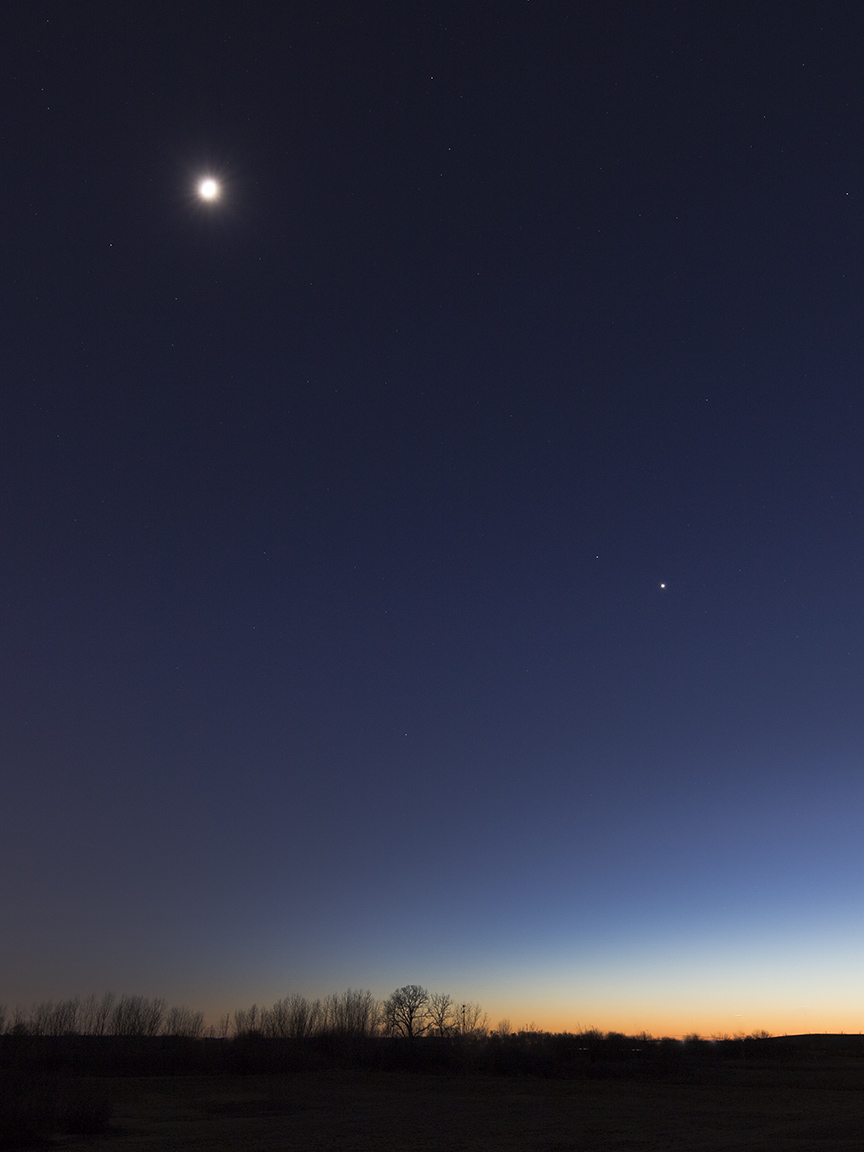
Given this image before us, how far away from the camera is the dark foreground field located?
90.8 feet

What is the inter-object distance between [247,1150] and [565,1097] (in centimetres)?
2771

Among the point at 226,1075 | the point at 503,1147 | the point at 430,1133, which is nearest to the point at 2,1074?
the point at 430,1133

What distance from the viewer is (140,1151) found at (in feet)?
82.8

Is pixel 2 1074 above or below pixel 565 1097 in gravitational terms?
above

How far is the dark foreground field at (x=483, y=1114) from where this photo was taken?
2767cm

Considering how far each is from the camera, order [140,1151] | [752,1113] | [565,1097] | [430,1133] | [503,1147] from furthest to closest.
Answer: [565,1097], [752,1113], [430,1133], [503,1147], [140,1151]

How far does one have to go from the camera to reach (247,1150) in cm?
2594

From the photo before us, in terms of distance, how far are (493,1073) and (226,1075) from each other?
21.8 meters

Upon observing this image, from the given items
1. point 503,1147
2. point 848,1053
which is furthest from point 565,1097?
point 848,1053

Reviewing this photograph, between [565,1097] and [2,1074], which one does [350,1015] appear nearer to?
[565,1097]

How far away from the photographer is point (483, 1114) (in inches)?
1489

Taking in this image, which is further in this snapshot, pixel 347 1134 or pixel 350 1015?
pixel 350 1015

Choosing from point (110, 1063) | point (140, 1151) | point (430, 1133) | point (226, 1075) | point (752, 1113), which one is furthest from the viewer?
point (110, 1063)

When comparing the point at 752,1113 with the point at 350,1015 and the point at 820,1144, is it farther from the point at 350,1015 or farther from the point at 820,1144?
the point at 350,1015
